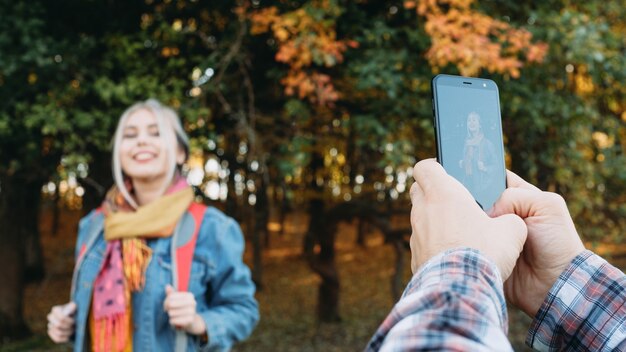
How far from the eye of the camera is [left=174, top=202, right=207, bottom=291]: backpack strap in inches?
92.9

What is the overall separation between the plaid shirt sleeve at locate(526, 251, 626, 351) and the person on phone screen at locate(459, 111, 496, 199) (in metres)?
0.25

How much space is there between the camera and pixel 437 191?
1.01 m

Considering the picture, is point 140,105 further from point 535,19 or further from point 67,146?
point 535,19

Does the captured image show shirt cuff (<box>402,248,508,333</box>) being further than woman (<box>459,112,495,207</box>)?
No

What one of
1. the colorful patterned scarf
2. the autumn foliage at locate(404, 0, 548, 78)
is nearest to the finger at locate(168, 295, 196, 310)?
Answer: the colorful patterned scarf

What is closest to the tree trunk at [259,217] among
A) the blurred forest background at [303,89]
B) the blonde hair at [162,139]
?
the blurred forest background at [303,89]

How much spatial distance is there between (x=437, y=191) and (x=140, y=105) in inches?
78.2

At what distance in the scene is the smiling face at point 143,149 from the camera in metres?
2.53

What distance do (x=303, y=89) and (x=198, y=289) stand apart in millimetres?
2519

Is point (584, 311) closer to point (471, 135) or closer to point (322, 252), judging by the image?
point (471, 135)

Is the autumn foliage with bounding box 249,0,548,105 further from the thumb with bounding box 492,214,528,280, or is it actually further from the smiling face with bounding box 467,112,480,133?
the thumb with bounding box 492,214,528,280

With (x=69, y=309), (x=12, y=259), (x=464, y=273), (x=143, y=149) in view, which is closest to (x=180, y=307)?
(x=69, y=309)

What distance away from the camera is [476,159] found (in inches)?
48.9

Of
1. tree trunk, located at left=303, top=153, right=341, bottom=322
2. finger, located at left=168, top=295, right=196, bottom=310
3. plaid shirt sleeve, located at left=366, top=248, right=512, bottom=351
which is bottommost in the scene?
tree trunk, located at left=303, top=153, right=341, bottom=322
